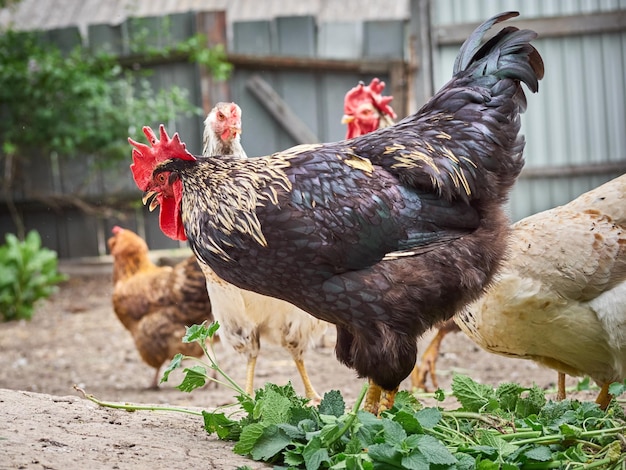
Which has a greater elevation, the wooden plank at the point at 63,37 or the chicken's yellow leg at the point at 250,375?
the wooden plank at the point at 63,37

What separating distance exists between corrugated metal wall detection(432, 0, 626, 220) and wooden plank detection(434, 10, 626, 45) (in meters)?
0.06

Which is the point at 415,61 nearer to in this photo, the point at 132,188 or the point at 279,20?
the point at 279,20

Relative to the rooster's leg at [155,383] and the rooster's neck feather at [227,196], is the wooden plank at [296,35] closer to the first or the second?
the rooster's leg at [155,383]

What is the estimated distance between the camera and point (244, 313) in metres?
4.52

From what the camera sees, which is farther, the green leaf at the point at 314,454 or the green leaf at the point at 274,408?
the green leaf at the point at 274,408

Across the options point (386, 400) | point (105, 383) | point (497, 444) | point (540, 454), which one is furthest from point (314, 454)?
point (105, 383)

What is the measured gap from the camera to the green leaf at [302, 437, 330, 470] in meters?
2.84

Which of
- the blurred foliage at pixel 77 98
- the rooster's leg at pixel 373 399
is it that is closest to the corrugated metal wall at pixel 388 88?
the blurred foliage at pixel 77 98

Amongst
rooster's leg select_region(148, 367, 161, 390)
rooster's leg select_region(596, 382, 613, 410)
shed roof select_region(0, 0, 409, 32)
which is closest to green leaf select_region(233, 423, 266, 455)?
rooster's leg select_region(596, 382, 613, 410)

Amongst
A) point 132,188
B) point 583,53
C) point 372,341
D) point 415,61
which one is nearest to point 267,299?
point 372,341

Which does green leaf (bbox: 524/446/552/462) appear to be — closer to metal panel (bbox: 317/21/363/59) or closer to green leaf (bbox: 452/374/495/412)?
green leaf (bbox: 452/374/495/412)

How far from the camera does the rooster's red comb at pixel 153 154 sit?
365 cm

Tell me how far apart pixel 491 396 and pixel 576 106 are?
6.13 m

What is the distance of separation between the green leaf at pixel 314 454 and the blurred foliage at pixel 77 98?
7.37m
